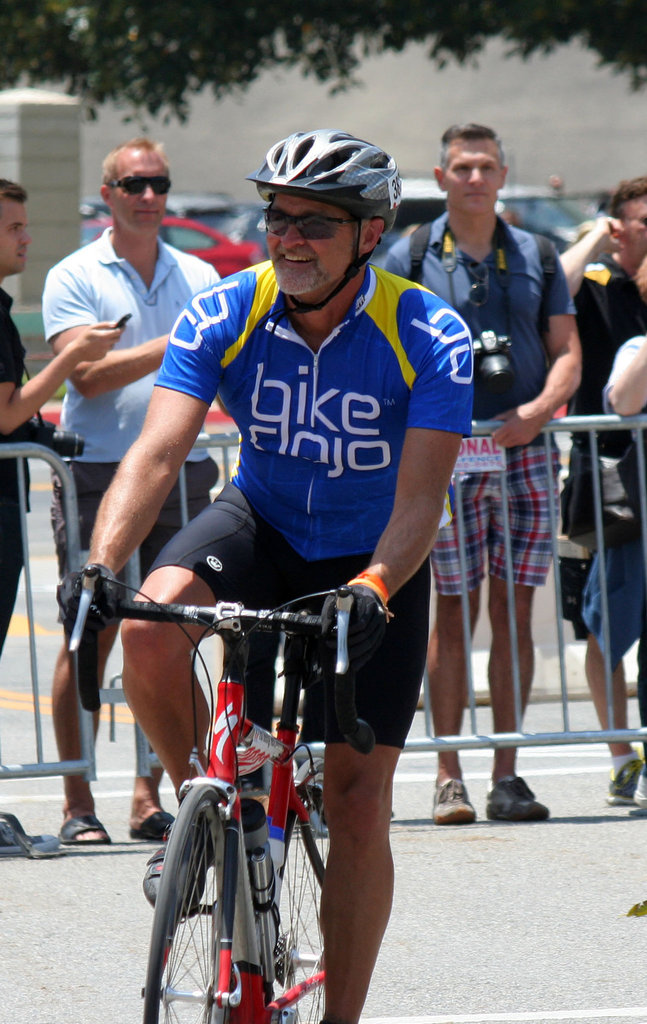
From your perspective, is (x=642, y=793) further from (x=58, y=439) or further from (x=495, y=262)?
(x=58, y=439)

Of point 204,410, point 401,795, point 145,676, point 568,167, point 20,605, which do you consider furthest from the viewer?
point 568,167

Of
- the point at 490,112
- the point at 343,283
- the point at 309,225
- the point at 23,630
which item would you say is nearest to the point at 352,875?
the point at 343,283

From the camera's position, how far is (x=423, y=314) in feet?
11.3

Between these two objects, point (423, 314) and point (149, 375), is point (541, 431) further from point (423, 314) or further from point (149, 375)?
point (423, 314)

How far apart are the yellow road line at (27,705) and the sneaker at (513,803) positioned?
225 centimetres

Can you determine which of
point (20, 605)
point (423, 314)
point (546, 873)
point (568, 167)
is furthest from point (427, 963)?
point (568, 167)

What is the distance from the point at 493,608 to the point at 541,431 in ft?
2.27

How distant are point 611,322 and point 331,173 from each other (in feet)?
9.85

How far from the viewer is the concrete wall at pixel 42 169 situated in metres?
18.6

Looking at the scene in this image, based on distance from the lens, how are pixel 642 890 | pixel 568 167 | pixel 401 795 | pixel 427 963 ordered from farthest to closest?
pixel 568 167 → pixel 401 795 → pixel 642 890 → pixel 427 963

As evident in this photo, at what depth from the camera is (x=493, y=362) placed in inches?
222

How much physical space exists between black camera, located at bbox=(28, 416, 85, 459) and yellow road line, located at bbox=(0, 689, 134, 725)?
7.13ft

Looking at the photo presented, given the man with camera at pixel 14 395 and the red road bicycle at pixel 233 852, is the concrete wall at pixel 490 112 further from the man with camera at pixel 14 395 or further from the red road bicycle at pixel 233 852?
the red road bicycle at pixel 233 852

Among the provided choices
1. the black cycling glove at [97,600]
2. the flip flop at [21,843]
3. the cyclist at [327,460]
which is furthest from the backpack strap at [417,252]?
the black cycling glove at [97,600]
